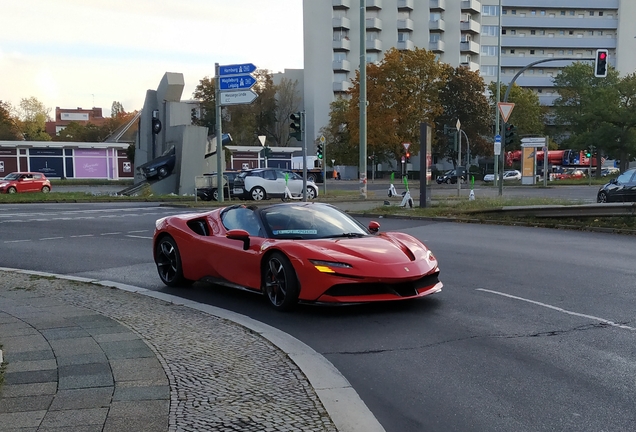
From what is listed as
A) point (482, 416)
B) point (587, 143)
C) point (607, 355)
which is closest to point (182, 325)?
point (482, 416)

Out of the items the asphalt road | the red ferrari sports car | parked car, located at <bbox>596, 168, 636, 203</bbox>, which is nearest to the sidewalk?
the asphalt road

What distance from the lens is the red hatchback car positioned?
44406mm

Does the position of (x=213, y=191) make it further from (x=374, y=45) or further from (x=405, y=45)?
(x=405, y=45)

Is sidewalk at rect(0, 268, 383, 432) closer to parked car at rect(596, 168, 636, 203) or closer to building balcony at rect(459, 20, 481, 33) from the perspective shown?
parked car at rect(596, 168, 636, 203)

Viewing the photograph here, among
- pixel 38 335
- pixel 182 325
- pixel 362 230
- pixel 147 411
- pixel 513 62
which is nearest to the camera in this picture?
pixel 147 411

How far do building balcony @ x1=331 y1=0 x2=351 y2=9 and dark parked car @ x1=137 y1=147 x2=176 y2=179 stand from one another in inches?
2167

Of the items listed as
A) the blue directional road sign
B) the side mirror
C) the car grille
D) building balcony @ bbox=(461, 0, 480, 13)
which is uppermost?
building balcony @ bbox=(461, 0, 480, 13)

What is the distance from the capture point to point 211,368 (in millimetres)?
5230

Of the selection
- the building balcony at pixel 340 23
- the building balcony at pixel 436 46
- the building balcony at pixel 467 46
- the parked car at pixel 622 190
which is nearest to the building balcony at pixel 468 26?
the building balcony at pixel 467 46

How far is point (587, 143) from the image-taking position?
6353cm

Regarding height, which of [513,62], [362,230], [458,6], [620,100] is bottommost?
Answer: [362,230]

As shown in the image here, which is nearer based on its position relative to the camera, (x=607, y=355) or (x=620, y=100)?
(x=607, y=355)

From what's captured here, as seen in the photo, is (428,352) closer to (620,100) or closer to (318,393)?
(318,393)

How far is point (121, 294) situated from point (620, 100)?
214 feet
